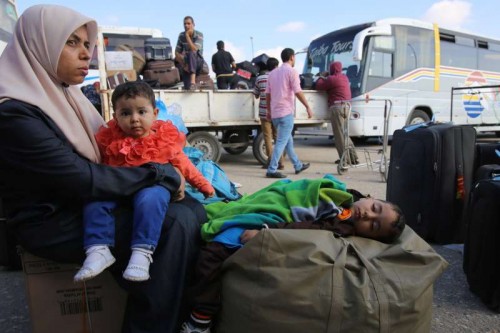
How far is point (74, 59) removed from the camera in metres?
1.93

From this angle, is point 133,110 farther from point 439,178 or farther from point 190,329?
point 439,178

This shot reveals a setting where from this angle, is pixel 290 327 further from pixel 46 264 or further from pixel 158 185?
pixel 46 264

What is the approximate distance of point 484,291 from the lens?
2.48 m

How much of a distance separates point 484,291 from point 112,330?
2.12 m

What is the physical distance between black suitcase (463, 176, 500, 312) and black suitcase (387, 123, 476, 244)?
2.69ft

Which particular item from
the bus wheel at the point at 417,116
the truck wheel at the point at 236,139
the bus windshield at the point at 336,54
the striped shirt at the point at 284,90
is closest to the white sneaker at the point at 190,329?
the striped shirt at the point at 284,90

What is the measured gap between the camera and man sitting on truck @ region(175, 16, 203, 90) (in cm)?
780

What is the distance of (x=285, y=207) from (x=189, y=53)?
6.27 meters

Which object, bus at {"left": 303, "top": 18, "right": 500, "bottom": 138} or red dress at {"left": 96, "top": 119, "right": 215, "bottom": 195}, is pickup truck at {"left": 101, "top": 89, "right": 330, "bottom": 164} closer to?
bus at {"left": 303, "top": 18, "right": 500, "bottom": 138}

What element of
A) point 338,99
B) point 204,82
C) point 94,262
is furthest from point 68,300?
point 338,99

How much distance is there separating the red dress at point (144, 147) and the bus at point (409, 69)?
311 inches

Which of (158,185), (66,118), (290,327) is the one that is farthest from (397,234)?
(66,118)

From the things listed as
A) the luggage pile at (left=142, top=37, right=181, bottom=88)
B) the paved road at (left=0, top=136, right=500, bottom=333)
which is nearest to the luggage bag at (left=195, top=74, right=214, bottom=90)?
the luggage pile at (left=142, top=37, right=181, bottom=88)

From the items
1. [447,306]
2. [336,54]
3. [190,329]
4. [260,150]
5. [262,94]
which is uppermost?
[336,54]
